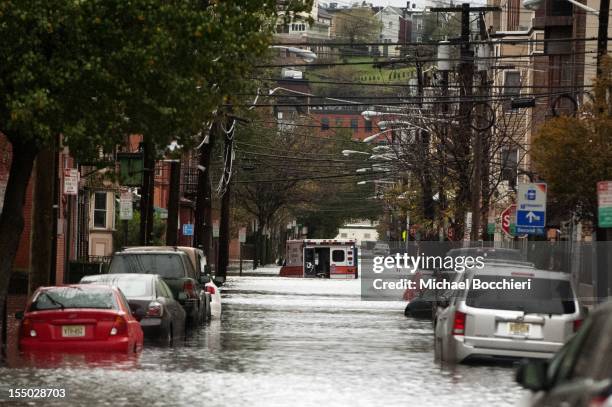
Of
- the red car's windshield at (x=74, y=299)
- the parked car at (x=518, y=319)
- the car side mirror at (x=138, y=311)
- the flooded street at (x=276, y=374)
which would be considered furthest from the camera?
the car side mirror at (x=138, y=311)

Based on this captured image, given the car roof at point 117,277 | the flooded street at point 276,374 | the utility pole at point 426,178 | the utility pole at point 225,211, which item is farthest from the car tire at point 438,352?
the utility pole at point 225,211

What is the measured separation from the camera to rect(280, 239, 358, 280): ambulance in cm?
8775

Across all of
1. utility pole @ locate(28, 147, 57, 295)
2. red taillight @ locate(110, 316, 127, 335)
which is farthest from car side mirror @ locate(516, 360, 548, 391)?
utility pole @ locate(28, 147, 57, 295)

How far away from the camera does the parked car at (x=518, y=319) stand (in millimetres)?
20266

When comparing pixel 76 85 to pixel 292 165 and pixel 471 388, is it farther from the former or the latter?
pixel 292 165

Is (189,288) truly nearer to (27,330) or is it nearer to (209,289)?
(209,289)

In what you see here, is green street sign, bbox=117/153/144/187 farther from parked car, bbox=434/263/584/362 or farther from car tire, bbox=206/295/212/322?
parked car, bbox=434/263/584/362

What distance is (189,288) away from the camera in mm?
31125

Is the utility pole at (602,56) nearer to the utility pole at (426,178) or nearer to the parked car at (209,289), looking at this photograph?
the parked car at (209,289)

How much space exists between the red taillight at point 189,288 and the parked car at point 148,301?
14.9 feet

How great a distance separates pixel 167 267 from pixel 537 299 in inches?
492

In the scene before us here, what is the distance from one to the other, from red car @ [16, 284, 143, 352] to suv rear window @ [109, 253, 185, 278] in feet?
29.6

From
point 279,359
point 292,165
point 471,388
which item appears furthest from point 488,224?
point 292,165

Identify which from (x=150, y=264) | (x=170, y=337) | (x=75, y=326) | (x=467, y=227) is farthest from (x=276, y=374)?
(x=467, y=227)
